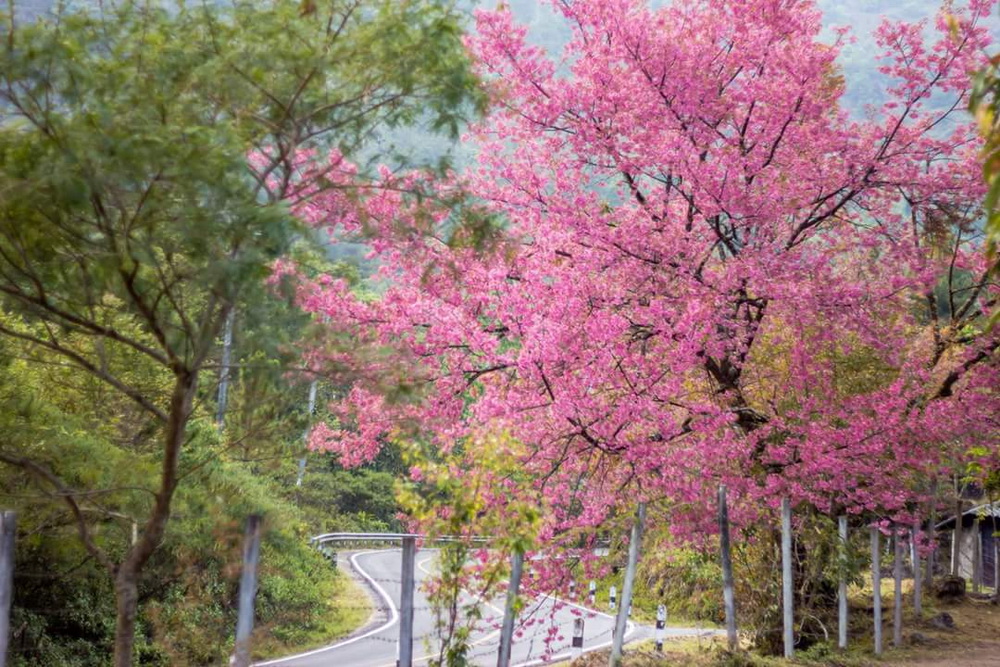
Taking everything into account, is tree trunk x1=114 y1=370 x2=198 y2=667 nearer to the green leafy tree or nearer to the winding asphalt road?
the green leafy tree

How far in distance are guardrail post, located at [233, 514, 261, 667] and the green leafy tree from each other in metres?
0.53

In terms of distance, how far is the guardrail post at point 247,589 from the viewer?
5512 mm

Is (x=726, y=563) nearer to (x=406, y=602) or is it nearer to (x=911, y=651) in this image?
(x=406, y=602)

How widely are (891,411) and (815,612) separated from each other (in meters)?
3.79

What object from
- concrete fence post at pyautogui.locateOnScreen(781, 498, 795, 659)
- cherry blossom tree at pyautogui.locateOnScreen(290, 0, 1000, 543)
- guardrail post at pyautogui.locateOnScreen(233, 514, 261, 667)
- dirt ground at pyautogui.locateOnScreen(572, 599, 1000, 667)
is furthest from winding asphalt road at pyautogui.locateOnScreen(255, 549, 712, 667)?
guardrail post at pyautogui.locateOnScreen(233, 514, 261, 667)

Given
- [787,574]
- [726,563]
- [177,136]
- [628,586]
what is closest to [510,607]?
[628,586]

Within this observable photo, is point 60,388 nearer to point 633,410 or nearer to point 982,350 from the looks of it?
point 633,410

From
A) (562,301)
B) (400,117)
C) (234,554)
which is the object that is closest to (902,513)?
(562,301)

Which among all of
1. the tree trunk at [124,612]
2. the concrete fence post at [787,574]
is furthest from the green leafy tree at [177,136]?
the concrete fence post at [787,574]

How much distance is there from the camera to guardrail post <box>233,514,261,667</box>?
18.1ft

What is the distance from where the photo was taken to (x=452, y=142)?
19.0 feet

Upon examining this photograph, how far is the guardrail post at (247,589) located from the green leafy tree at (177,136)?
53 cm


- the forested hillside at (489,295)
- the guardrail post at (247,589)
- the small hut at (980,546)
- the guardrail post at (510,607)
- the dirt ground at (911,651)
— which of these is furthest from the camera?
the small hut at (980,546)

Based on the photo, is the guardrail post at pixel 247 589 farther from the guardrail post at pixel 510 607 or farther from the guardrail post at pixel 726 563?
the guardrail post at pixel 726 563
